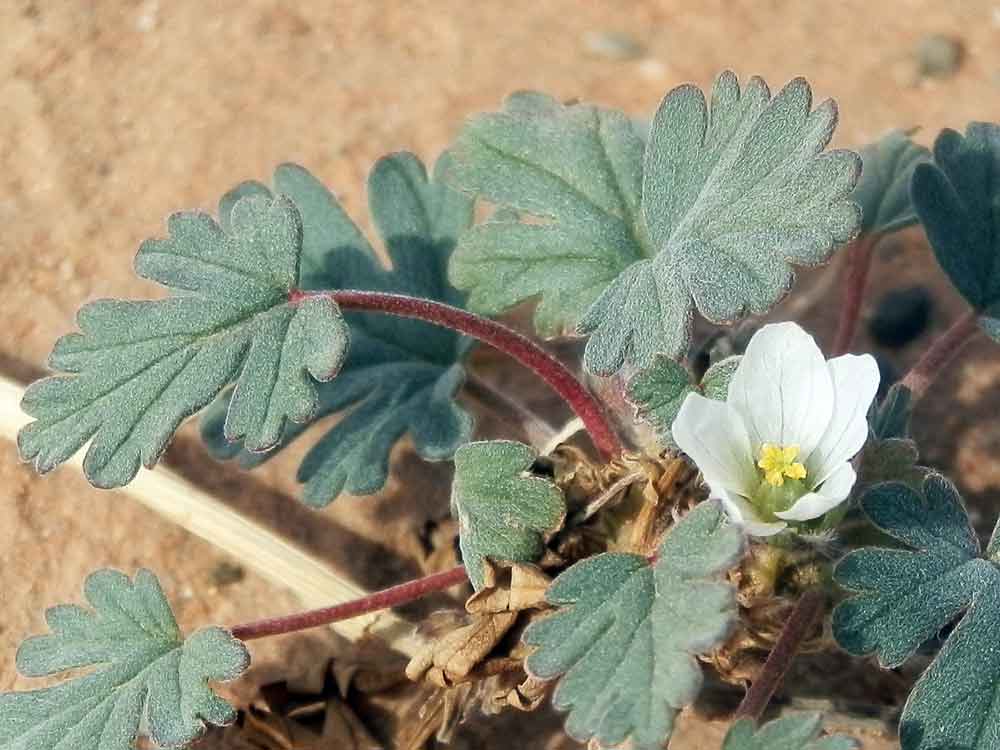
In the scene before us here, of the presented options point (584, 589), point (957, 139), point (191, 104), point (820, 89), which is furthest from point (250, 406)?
point (820, 89)

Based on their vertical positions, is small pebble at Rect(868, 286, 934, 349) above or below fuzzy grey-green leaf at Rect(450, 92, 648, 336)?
below

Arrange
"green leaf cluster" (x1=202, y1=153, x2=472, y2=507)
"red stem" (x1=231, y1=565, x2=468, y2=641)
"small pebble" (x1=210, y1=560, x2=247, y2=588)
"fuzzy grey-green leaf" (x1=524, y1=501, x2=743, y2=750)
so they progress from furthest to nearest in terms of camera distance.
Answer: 1. "small pebble" (x1=210, y1=560, x2=247, y2=588)
2. "green leaf cluster" (x1=202, y1=153, x2=472, y2=507)
3. "red stem" (x1=231, y1=565, x2=468, y2=641)
4. "fuzzy grey-green leaf" (x1=524, y1=501, x2=743, y2=750)

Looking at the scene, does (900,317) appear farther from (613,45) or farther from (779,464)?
(779,464)

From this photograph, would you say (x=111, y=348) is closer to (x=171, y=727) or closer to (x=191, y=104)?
(x=171, y=727)

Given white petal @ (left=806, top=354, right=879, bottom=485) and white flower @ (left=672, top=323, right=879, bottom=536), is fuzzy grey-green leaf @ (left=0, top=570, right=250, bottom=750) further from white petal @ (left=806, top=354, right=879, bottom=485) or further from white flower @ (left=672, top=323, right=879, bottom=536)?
white petal @ (left=806, top=354, right=879, bottom=485)

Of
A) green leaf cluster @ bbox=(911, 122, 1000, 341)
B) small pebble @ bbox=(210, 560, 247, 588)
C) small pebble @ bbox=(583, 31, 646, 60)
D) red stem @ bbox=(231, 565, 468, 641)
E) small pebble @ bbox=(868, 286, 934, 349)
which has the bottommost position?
small pebble @ bbox=(210, 560, 247, 588)

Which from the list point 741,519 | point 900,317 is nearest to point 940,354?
point 900,317

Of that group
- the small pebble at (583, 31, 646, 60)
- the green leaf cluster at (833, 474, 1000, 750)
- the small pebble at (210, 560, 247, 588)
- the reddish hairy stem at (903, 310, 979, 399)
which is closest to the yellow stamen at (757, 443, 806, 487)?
the green leaf cluster at (833, 474, 1000, 750)
